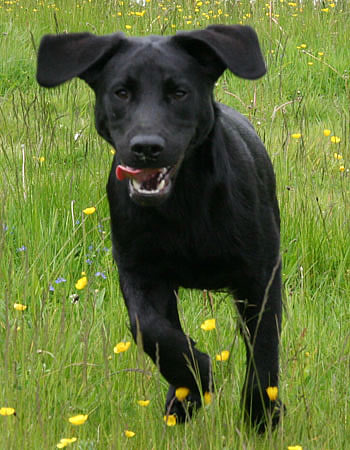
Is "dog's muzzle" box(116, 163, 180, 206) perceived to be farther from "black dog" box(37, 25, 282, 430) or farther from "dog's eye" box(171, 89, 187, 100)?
"dog's eye" box(171, 89, 187, 100)

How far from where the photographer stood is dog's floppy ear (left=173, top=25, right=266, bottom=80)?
2617 mm

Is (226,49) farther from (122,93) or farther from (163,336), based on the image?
(163,336)

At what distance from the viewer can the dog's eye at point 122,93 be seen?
263cm

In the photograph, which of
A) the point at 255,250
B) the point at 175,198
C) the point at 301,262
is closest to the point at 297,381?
the point at 255,250

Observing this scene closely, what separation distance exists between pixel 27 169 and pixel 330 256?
1515mm

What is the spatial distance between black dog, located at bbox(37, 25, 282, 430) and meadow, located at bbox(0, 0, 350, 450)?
0.12 meters

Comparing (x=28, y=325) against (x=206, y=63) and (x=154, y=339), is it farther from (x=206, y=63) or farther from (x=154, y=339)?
(x=206, y=63)

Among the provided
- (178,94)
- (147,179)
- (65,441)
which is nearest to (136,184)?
(147,179)

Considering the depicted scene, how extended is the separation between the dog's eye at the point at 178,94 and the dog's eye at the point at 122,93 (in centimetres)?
14

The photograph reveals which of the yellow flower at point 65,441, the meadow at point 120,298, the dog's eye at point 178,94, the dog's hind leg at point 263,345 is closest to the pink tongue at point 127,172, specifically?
the dog's eye at point 178,94

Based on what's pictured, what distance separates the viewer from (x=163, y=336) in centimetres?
256

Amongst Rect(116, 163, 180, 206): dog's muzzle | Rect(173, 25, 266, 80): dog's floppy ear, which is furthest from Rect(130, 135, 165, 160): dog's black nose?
Rect(173, 25, 266, 80): dog's floppy ear

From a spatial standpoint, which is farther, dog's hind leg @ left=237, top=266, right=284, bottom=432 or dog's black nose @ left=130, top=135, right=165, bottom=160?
dog's hind leg @ left=237, top=266, right=284, bottom=432

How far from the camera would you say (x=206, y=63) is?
2754 mm
